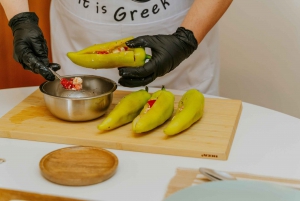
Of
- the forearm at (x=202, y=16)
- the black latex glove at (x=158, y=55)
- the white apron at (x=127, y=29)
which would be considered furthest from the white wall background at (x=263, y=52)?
the black latex glove at (x=158, y=55)

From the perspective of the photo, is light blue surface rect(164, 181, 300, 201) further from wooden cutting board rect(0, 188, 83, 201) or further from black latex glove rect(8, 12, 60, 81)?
black latex glove rect(8, 12, 60, 81)

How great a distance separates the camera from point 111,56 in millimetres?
1402

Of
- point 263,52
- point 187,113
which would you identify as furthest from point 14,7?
point 263,52

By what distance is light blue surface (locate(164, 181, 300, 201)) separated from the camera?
882 mm

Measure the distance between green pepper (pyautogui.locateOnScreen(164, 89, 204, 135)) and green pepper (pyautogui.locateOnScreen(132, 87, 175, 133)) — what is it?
3 centimetres

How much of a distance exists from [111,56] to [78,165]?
1.24ft

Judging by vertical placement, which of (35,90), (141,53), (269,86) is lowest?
(269,86)

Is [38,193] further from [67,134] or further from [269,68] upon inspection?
[269,68]

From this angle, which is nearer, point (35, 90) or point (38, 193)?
point (38, 193)

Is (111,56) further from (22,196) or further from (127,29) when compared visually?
(22,196)

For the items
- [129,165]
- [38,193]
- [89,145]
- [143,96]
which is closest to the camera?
[38,193]

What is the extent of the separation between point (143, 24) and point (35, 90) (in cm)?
42

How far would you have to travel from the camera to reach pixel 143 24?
5.68ft

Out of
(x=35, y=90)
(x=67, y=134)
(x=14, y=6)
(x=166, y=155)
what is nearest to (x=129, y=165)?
(x=166, y=155)
